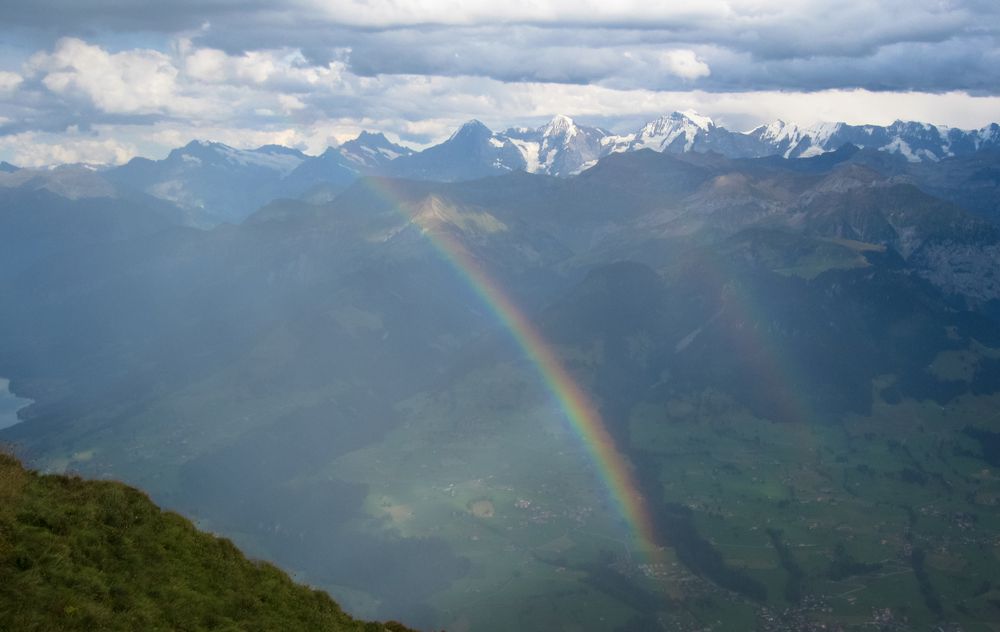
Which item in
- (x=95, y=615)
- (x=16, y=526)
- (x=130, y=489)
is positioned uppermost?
(x=130, y=489)

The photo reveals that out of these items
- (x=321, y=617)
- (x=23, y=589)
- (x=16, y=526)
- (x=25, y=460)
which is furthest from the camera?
(x=25, y=460)

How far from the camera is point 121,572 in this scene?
1964 inches

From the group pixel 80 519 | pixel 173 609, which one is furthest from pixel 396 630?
pixel 80 519

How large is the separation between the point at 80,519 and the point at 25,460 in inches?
582

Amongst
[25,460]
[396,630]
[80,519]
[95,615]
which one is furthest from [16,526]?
[396,630]

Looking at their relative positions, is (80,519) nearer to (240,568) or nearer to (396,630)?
(240,568)

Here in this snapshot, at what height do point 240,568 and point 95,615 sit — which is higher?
point 240,568

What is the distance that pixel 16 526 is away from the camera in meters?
48.0

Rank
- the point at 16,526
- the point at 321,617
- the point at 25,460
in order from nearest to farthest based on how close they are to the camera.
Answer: the point at 16,526
the point at 321,617
the point at 25,460

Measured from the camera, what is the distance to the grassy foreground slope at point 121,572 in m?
44.0

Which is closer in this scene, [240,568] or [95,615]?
[95,615]

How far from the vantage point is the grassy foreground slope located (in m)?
44.0

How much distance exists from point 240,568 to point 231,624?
24.8 ft

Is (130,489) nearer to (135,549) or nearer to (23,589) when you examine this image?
Result: (135,549)
